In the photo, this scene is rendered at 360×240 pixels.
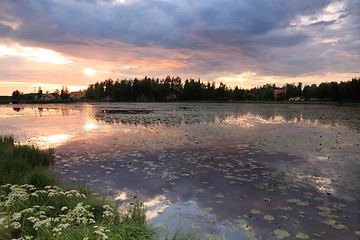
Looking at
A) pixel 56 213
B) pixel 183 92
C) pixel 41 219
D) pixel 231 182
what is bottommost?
pixel 231 182

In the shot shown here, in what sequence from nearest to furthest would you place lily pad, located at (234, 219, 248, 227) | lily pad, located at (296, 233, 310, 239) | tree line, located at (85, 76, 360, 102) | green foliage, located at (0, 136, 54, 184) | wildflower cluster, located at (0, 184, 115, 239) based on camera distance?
wildflower cluster, located at (0, 184, 115, 239)
lily pad, located at (296, 233, 310, 239)
lily pad, located at (234, 219, 248, 227)
green foliage, located at (0, 136, 54, 184)
tree line, located at (85, 76, 360, 102)

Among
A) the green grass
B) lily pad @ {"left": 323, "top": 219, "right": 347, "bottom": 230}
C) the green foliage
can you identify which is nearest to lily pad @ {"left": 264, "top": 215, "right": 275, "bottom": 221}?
lily pad @ {"left": 323, "top": 219, "right": 347, "bottom": 230}

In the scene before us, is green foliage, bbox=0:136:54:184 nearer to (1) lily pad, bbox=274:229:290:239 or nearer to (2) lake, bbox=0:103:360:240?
(2) lake, bbox=0:103:360:240

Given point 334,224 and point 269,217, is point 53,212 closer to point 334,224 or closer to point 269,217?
point 269,217

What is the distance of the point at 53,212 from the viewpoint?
20.8 ft

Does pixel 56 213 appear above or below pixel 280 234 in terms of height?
above

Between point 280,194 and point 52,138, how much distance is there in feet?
59.8

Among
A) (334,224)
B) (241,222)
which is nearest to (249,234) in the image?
(241,222)

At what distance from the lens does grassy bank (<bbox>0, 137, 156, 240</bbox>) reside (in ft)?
15.3

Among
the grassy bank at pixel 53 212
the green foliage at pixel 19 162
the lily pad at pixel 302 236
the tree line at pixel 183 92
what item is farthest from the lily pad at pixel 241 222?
the tree line at pixel 183 92

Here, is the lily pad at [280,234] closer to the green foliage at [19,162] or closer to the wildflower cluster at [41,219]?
the wildflower cluster at [41,219]

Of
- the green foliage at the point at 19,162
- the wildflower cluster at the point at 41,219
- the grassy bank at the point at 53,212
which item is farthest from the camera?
the green foliage at the point at 19,162

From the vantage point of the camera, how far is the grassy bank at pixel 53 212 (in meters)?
4.67

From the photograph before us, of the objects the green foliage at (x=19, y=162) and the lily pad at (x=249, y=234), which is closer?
the lily pad at (x=249, y=234)
